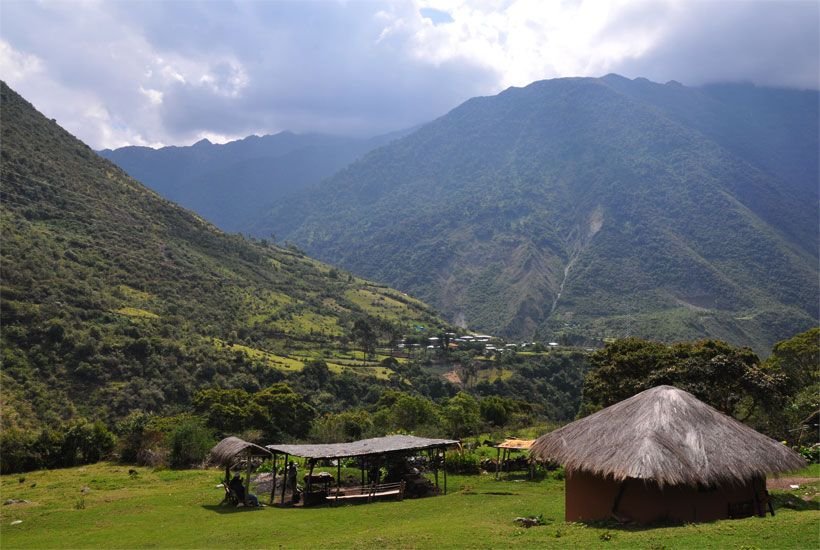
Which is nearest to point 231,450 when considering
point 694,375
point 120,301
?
point 694,375

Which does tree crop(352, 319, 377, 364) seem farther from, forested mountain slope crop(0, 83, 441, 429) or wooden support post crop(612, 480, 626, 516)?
wooden support post crop(612, 480, 626, 516)

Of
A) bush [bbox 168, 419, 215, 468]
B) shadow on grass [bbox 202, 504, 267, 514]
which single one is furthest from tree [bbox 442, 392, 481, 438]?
shadow on grass [bbox 202, 504, 267, 514]

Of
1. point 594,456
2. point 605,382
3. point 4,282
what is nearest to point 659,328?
point 605,382

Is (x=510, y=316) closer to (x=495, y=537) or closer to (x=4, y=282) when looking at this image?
(x=4, y=282)

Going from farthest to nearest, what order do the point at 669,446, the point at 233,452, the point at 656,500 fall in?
1. the point at 233,452
2. the point at 669,446
3. the point at 656,500

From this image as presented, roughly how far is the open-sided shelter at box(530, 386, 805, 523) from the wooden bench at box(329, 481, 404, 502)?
7.34 m

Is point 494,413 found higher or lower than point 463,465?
higher

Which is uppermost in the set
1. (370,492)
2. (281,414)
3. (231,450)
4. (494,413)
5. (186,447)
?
(494,413)

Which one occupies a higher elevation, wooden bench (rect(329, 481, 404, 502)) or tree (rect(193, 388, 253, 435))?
tree (rect(193, 388, 253, 435))

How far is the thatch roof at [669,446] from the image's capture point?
15180 millimetres

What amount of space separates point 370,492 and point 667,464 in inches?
451

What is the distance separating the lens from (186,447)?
33062mm

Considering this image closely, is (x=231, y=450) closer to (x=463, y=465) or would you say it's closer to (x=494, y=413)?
(x=463, y=465)

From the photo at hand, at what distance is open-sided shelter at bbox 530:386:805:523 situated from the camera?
15.3 metres
